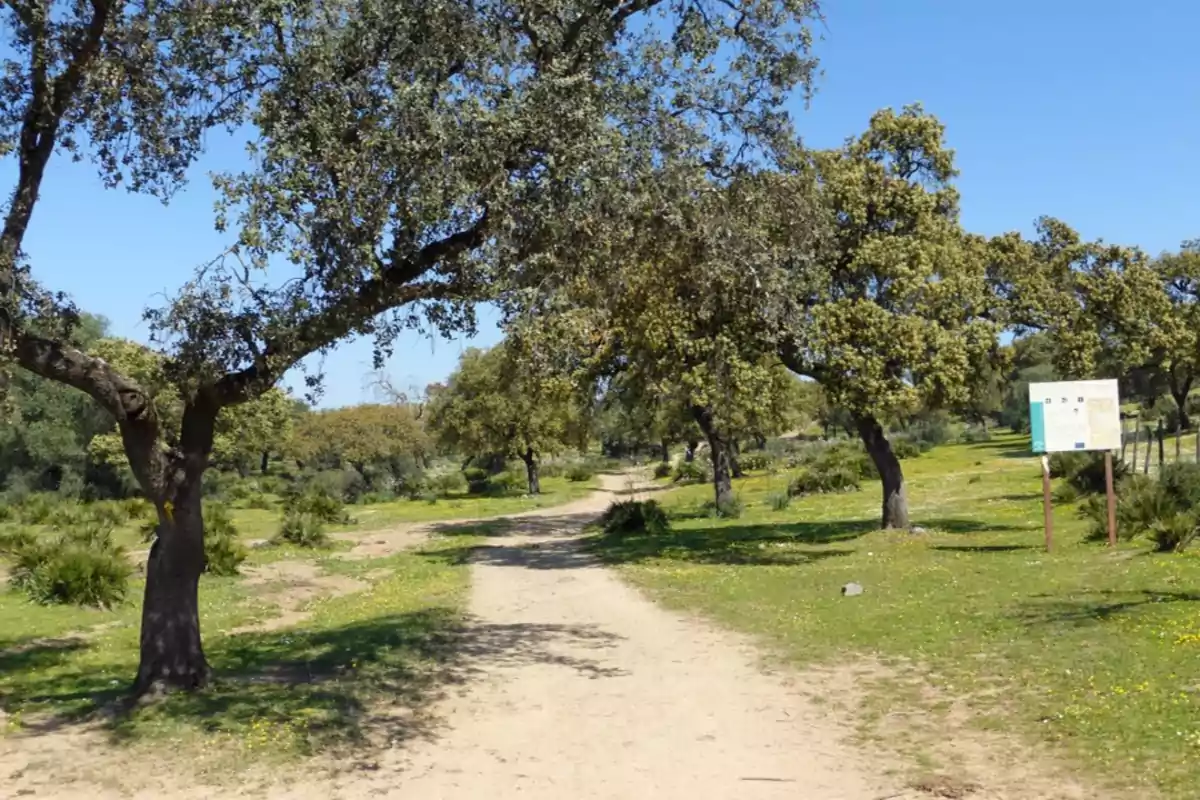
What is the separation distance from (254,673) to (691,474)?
53.2m

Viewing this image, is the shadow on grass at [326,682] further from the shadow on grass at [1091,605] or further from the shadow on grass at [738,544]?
the shadow on grass at [738,544]

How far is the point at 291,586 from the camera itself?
2033cm

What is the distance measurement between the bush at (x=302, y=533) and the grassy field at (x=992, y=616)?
788 cm

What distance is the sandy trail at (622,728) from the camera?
725 cm

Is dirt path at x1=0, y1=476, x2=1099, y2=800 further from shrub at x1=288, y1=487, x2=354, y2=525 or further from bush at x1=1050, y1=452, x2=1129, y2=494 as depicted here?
shrub at x1=288, y1=487, x2=354, y2=525

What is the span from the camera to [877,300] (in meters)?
22.7

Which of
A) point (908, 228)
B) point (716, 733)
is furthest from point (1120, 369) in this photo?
point (716, 733)

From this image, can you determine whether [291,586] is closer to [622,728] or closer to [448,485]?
[622,728]

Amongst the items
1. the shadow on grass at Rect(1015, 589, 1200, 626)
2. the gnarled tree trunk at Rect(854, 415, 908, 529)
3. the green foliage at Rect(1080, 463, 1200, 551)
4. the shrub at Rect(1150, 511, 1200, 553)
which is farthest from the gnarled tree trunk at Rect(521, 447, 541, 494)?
the shadow on grass at Rect(1015, 589, 1200, 626)

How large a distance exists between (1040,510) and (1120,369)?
7.61 metres

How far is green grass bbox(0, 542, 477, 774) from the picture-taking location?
28.4 ft

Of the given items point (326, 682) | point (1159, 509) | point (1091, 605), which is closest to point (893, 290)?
point (1159, 509)

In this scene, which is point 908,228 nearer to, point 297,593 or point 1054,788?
point 297,593

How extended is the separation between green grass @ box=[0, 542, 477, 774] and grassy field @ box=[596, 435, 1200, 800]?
4.09m
